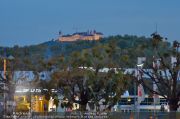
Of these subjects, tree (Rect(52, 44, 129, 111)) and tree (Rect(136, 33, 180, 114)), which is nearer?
tree (Rect(136, 33, 180, 114))

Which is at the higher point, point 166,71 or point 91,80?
point 166,71

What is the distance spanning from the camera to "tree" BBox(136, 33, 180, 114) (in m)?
48.4

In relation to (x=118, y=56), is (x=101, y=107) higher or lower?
lower

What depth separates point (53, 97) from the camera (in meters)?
59.5

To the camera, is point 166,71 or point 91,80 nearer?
point 166,71

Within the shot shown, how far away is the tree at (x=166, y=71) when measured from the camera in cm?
4845

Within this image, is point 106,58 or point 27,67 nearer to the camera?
point 106,58

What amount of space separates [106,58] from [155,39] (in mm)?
8771

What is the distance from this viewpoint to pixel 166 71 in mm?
52562

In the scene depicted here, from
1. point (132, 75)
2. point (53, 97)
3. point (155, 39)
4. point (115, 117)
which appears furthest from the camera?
point (53, 97)

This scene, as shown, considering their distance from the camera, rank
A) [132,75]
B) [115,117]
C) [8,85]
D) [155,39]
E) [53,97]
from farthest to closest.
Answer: [8,85], [53,97], [132,75], [155,39], [115,117]

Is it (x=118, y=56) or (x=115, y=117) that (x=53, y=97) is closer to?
(x=118, y=56)

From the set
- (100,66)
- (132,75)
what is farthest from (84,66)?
(132,75)

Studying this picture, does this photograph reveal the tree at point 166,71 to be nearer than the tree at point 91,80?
Yes
